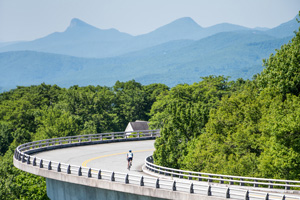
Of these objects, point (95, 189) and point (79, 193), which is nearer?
point (95, 189)

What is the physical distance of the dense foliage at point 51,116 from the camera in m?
68.2

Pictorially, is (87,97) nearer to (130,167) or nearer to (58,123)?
(58,123)

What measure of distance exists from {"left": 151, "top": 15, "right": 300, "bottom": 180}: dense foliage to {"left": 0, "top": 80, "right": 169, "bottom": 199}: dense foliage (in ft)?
83.1

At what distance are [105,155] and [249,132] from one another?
13976 millimetres

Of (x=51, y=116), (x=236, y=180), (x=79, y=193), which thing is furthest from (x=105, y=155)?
(x=51, y=116)

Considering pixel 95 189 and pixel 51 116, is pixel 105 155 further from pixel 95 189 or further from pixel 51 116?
pixel 51 116

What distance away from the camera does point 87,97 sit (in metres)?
112

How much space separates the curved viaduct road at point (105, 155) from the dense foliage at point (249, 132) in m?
3.45

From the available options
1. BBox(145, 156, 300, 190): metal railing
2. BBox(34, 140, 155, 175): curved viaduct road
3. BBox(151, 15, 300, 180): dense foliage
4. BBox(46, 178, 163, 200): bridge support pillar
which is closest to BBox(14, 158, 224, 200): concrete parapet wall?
BBox(46, 178, 163, 200): bridge support pillar

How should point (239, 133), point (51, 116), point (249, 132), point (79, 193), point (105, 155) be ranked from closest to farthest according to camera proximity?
point (79, 193), point (239, 133), point (249, 132), point (105, 155), point (51, 116)

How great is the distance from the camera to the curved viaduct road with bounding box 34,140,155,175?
4009 centimetres

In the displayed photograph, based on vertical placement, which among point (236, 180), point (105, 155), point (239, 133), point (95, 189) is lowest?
point (105, 155)

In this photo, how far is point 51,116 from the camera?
9181cm

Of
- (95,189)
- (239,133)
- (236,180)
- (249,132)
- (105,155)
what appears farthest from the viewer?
(105,155)
